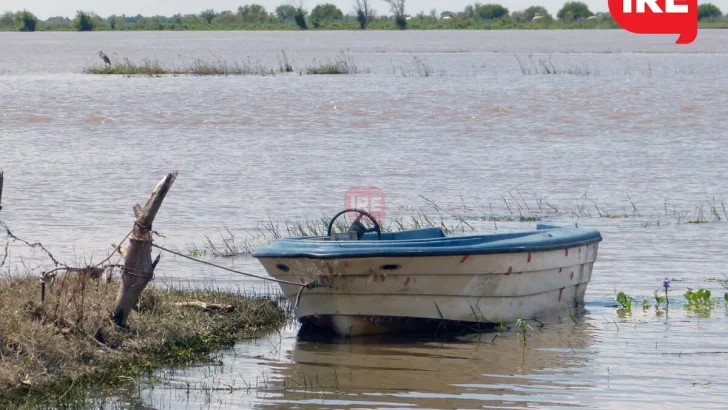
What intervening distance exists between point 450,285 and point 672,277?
358 cm

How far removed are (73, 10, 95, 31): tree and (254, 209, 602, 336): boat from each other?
117m

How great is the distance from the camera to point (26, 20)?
129875mm

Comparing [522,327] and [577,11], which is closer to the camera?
[522,327]

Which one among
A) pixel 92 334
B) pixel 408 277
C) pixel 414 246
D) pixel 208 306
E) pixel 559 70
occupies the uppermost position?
pixel 414 246

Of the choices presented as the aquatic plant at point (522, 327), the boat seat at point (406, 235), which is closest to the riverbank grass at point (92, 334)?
the boat seat at point (406, 235)

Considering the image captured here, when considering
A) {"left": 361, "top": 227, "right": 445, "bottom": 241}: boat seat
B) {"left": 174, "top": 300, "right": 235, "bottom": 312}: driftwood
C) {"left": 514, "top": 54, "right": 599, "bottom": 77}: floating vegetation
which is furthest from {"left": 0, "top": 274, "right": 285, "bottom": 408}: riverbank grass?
{"left": 514, "top": 54, "right": 599, "bottom": 77}: floating vegetation

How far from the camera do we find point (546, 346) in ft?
27.7

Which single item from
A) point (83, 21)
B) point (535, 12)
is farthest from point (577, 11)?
point (83, 21)

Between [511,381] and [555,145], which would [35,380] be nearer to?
[511,381]

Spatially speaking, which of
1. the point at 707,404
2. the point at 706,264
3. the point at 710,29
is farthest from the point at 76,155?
the point at 710,29

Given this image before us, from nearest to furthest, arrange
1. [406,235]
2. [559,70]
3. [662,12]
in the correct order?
[406,235] → [559,70] → [662,12]

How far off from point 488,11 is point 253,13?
27.3m

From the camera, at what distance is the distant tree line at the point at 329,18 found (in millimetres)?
120625

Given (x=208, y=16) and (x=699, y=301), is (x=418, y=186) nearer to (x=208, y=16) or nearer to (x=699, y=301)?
(x=699, y=301)
